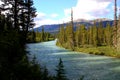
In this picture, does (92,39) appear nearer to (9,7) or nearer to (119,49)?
(119,49)

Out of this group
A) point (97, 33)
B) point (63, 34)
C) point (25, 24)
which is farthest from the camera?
point (63, 34)

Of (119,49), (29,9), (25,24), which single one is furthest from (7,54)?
(119,49)

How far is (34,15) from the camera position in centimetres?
2931

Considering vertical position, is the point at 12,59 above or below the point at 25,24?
below

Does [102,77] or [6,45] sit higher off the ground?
[6,45]

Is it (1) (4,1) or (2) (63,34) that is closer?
(1) (4,1)

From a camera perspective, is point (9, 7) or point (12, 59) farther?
point (9, 7)

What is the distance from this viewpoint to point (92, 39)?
355 feet

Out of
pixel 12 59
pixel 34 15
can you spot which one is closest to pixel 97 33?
pixel 34 15

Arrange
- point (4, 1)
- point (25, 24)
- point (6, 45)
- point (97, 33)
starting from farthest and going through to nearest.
→ point (97, 33) → point (25, 24) → point (4, 1) → point (6, 45)

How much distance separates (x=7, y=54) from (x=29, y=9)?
16431 mm

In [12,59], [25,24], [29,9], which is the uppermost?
[29,9]

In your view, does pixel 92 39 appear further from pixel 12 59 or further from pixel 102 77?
pixel 12 59

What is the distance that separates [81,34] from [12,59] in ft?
333
